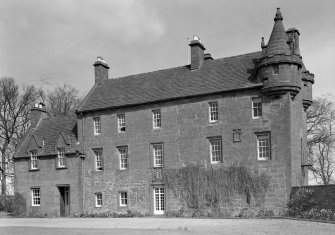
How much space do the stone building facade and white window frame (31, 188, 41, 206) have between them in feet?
0.27

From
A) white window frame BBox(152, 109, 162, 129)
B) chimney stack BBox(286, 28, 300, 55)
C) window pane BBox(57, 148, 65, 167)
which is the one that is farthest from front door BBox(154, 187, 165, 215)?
chimney stack BBox(286, 28, 300, 55)

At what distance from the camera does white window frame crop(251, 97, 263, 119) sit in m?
30.4

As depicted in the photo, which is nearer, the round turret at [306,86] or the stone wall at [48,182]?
the round turret at [306,86]

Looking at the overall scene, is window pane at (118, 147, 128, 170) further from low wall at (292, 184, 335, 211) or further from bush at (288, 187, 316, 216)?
low wall at (292, 184, 335, 211)

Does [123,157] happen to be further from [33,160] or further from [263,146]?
[263,146]

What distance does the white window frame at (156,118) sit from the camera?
112ft

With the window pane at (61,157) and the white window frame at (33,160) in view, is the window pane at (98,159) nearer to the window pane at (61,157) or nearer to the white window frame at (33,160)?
the window pane at (61,157)

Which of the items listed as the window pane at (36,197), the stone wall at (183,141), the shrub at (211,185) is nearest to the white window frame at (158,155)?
the stone wall at (183,141)

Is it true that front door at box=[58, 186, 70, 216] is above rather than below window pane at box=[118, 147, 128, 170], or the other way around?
below

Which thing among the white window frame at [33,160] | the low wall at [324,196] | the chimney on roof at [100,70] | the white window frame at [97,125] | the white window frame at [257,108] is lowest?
the low wall at [324,196]

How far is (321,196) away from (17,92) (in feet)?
126

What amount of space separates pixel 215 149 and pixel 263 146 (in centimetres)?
338

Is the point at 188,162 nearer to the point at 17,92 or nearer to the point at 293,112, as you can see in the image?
the point at 293,112

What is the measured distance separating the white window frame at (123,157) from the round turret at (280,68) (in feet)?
38.0
